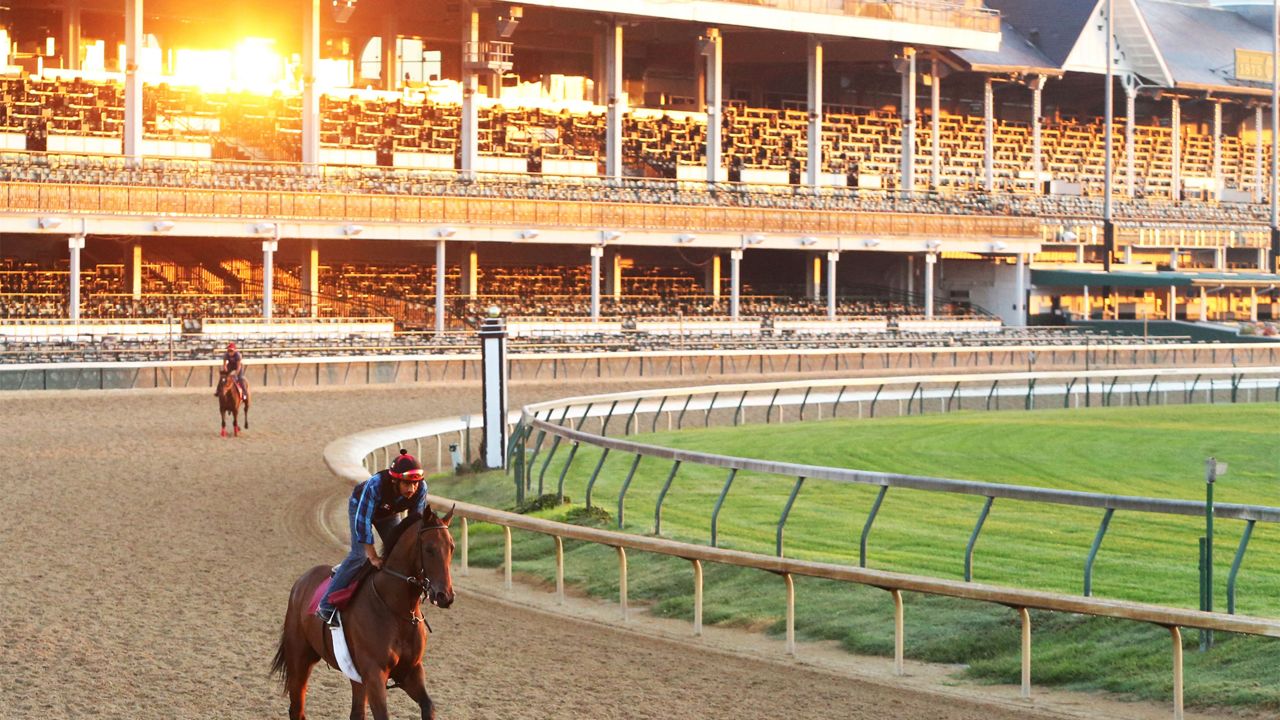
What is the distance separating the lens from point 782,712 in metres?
8.90

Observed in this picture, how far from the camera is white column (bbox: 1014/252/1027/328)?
50.3m

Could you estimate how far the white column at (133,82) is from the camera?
38625 millimetres

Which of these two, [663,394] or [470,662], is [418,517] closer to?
[470,662]

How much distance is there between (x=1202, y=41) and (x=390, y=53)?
Result: 34.2m

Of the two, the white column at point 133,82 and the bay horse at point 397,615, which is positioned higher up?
the white column at point 133,82

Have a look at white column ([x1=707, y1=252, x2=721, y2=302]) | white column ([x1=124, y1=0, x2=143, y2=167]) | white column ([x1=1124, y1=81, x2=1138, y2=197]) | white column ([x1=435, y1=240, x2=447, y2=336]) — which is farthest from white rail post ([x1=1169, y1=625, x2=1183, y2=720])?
white column ([x1=1124, y1=81, x2=1138, y2=197])

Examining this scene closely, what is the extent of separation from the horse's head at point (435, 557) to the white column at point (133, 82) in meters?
33.1

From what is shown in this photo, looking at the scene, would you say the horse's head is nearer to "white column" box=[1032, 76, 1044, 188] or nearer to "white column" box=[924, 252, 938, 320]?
"white column" box=[924, 252, 938, 320]

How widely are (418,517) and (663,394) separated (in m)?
14.8

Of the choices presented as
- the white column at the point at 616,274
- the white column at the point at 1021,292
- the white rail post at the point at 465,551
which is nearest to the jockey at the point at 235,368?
the white rail post at the point at 465,551

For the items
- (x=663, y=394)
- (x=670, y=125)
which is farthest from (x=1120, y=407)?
(x=670, y=125)

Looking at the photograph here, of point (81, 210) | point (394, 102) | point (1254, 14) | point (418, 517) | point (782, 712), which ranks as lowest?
point (782, 712)

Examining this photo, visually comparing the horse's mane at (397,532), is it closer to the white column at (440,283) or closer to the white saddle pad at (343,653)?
the white saddle pad at (343,653)

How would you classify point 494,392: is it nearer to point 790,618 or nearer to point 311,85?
point 790,618
